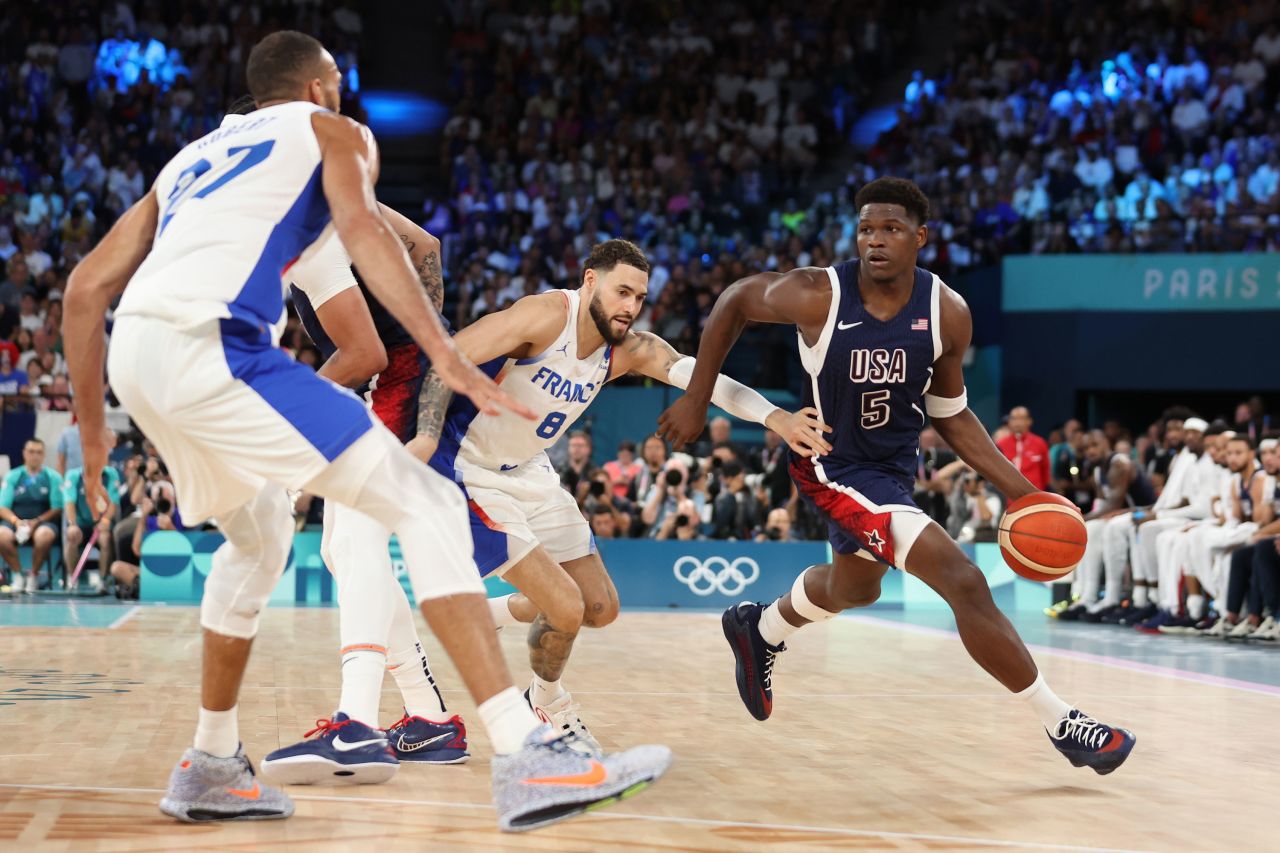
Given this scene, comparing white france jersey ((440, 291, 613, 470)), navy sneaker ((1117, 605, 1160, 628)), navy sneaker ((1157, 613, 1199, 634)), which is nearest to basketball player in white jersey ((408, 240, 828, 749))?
white france jersey ((440, 291, 613, 470))

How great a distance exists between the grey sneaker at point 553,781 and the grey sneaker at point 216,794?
97 cm

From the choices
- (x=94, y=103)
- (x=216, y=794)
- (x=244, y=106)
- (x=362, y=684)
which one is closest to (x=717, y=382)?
(x=362, y=684)

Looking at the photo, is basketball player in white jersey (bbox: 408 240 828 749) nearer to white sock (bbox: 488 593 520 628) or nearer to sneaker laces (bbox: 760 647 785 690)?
white sock (bbox: 488 593 520 628)

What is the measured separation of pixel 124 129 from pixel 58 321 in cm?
579

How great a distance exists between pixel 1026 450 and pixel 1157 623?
2843 millimetres

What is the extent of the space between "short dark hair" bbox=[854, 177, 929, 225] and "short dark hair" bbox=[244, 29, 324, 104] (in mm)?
2299

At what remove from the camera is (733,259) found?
19.5 metres

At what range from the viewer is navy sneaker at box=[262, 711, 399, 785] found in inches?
177

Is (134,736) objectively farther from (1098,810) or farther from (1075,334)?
(1075,334)

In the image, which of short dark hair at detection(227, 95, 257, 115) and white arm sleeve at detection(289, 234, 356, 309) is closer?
white arm sleeve at detection(289, 234, 356, 309)

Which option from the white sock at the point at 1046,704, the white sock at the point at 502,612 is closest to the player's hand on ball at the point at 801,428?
the white sock at the point at 1046,704

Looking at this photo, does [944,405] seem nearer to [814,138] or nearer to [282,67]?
[282,67]

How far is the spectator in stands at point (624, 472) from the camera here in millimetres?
15492

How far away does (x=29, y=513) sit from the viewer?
14633mm
